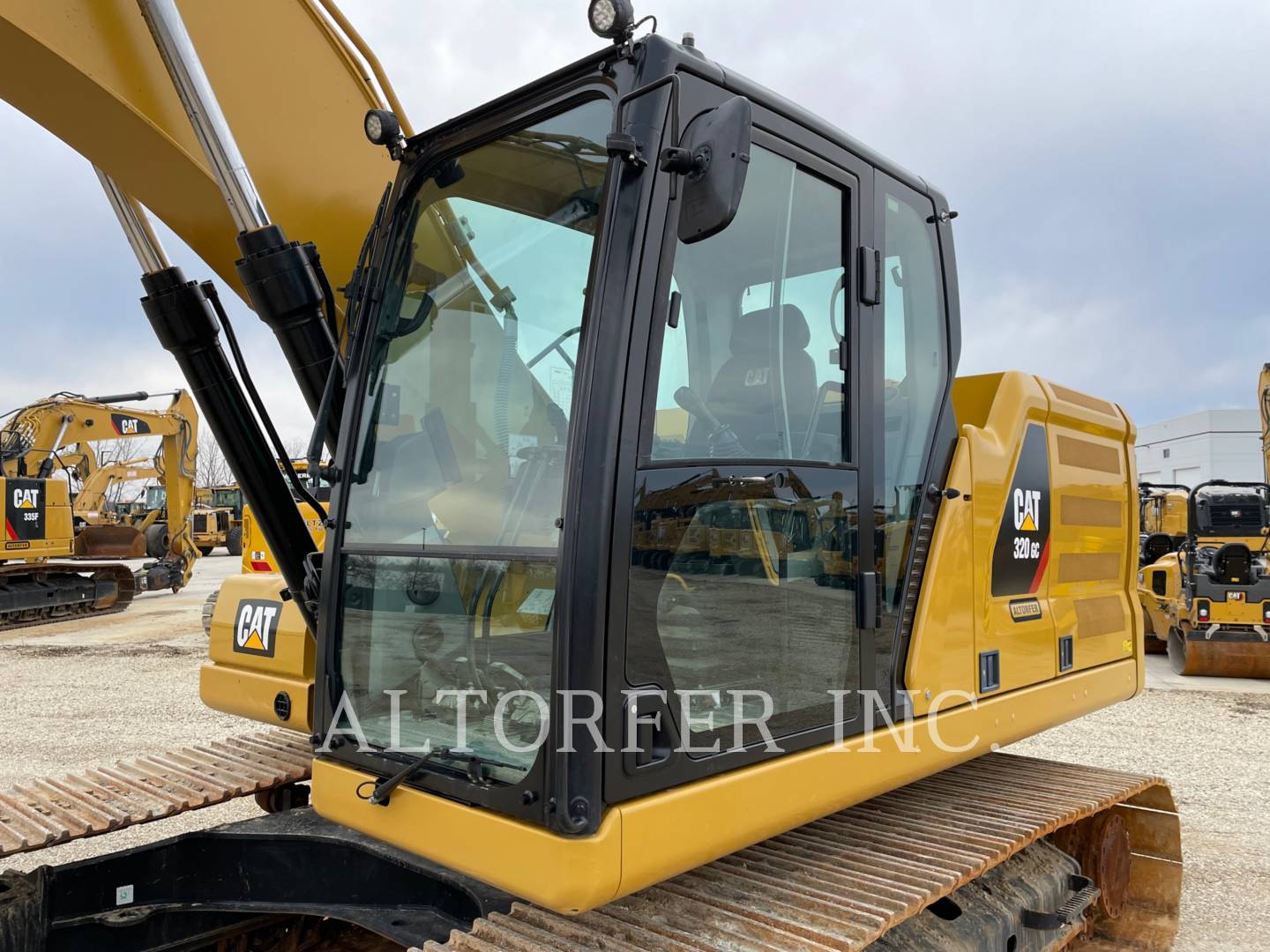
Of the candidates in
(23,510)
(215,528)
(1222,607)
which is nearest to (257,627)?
(1222,607)

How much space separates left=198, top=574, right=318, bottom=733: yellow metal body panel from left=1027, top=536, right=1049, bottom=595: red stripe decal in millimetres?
2254

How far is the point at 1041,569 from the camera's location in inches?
130

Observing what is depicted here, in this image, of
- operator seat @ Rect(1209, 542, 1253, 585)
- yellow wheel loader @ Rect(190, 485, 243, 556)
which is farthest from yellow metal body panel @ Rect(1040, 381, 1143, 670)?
yellow wheel loader @ Rect(190, 485, 243, 556)

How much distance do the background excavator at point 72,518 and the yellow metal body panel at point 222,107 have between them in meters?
10.5

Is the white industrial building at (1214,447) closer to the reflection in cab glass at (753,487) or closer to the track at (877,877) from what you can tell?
the track at (877,877)

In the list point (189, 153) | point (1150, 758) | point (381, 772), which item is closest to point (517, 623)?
point (381, 772)

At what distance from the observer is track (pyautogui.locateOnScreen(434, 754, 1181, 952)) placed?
81.4 inches

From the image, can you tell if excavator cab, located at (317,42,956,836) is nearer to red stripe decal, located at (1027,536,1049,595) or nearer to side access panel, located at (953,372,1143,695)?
side access panel, located at (953,372,1143,695)

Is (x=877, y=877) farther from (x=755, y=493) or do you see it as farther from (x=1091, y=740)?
(x=1091, y=740)

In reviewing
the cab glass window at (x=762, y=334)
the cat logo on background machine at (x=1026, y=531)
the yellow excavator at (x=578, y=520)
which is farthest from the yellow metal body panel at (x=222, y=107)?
the cat logo on background machine at (x=1026, y=531)

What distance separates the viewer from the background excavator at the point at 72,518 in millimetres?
13766

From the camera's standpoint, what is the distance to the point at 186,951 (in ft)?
9.40

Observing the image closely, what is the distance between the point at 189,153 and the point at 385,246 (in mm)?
564

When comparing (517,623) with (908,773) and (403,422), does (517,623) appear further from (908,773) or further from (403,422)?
(908,773)
